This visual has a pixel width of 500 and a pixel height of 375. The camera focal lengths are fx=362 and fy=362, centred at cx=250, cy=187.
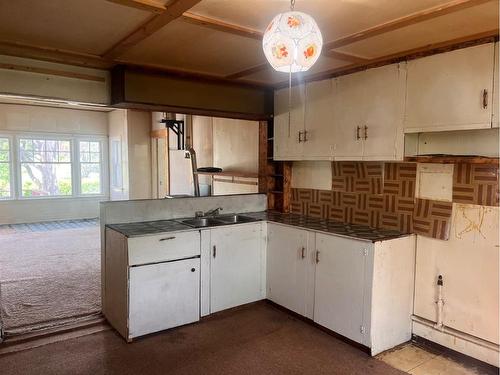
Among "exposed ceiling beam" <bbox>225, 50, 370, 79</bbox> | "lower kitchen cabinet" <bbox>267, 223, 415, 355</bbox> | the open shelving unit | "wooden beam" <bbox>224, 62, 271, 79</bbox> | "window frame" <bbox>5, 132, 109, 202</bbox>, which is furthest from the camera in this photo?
"window frame" <bbox>5, 132, 109, 202</bbox>

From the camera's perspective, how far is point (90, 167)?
8688 mm

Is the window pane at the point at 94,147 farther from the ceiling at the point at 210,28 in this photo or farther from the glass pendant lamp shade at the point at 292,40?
the glass pendant lamp shade at the point at 292,40

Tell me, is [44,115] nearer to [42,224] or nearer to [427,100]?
[42,224]

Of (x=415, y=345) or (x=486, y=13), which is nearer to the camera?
(x=486, y=13)

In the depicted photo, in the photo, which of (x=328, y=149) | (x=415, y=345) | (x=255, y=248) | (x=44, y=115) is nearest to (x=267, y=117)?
(x=328, y=149)

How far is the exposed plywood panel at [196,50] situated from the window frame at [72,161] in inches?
243

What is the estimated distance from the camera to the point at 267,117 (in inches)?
160

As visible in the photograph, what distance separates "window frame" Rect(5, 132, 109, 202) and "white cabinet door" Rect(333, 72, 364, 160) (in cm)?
693

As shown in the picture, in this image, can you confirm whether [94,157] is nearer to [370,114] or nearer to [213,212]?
[213,212]

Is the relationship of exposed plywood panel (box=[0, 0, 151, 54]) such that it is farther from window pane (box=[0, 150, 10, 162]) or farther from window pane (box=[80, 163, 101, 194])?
window pane (box=[80, 163, 101, 194])

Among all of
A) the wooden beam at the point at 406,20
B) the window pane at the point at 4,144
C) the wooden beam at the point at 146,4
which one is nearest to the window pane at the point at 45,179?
the window pane at the point at 4,144

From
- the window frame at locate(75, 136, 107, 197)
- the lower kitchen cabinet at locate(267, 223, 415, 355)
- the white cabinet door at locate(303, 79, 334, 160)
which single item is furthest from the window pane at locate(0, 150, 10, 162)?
the lower kitchen cabinet at locate(267, 223, 415, 355)

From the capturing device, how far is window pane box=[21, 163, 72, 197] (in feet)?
26.1

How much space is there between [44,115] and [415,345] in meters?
8.27
